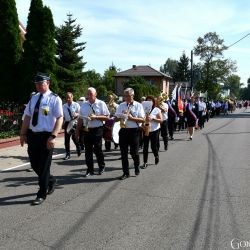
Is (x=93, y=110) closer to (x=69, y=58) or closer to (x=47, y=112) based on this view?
(x=47, y=112)

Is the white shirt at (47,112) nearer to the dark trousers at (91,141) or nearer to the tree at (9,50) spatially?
the dark trousers at (91,141)

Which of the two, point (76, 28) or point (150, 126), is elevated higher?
point (76, 28)

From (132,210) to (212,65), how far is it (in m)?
78.1

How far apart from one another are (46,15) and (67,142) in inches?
461

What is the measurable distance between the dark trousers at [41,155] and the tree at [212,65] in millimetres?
75718

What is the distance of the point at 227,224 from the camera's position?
5.77 m

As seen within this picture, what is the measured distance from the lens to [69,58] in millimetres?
46906

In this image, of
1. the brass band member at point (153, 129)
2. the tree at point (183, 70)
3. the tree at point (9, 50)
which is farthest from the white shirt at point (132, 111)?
the tree at point (183, 70)

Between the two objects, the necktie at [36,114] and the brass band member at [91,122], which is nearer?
the necktie at [36,114]

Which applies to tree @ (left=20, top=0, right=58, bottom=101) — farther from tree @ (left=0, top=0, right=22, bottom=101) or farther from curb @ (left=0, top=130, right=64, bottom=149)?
curb @ (left=0, top=130, right=64, bottom=149)

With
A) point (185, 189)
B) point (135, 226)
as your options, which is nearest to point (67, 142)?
point (185, 189)

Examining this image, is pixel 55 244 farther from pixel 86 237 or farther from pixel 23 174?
pixel 23 174

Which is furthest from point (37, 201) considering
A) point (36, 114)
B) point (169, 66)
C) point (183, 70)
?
point (169, 66)

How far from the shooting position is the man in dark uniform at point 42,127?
22.1 feet
